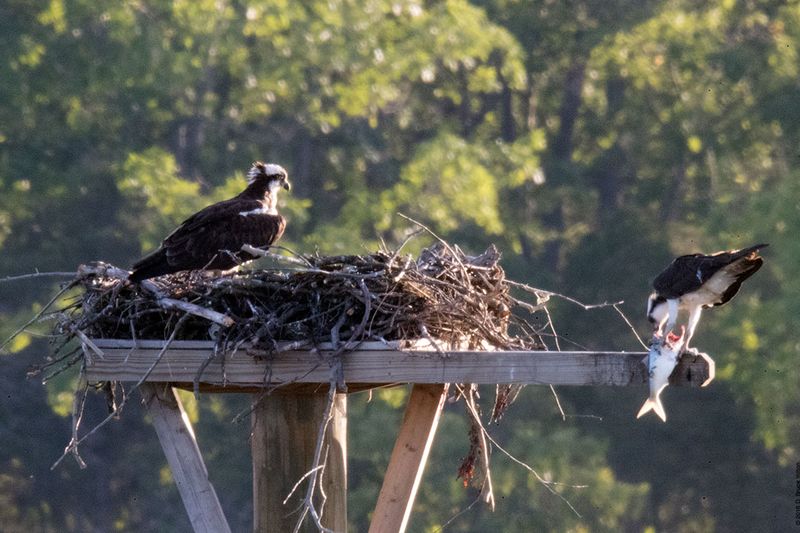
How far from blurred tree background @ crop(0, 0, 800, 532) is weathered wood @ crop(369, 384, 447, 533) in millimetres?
11398

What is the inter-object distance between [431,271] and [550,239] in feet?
59.7

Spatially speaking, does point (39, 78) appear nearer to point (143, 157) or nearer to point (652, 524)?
point (143, 157)

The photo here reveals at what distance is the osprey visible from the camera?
6617mm

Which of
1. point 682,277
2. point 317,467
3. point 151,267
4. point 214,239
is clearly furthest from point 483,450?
point 214,239

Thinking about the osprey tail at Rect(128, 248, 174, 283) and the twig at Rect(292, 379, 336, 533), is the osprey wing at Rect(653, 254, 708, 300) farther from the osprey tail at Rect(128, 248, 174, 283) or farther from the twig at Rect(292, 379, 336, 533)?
the osprey tail at Rect(128, 248, 174, 283)

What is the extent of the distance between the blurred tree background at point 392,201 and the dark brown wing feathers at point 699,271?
11250 millimetres

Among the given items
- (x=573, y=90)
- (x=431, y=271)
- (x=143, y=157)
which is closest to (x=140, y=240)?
(x=143, y=157)

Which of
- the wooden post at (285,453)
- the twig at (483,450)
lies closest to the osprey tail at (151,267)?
the wooden post at (285,453)

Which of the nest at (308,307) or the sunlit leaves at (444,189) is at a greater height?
the sunlit leaves at (444,189)

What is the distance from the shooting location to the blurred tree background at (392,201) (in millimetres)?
18203

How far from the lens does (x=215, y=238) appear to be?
7.21m

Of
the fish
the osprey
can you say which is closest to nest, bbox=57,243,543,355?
the osprey

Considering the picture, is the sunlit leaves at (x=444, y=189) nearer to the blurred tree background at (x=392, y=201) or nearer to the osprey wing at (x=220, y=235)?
the blurred tree background at (x=392, y=201)

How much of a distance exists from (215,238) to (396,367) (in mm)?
2356
